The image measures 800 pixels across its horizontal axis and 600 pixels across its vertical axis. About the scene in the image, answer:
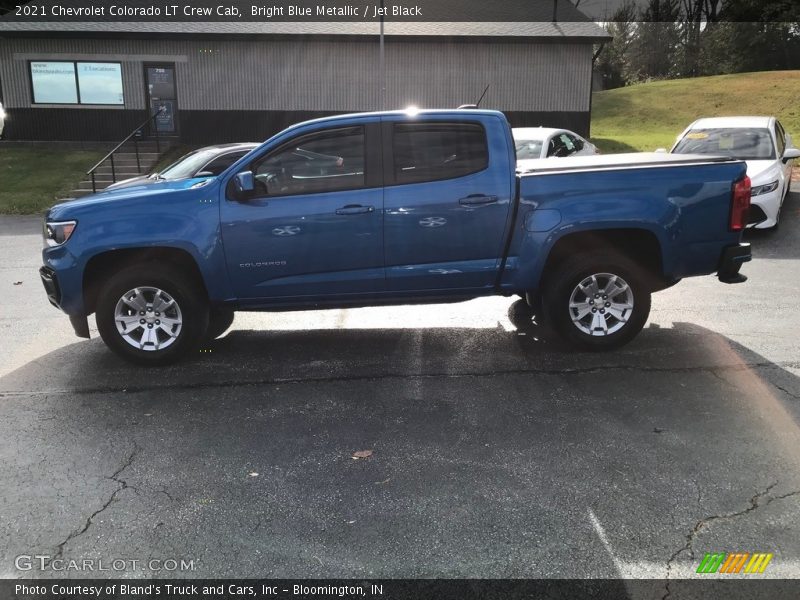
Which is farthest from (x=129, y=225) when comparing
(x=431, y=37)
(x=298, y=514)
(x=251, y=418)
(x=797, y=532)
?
(x=431, y=37)

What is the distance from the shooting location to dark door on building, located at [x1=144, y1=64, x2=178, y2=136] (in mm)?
21922

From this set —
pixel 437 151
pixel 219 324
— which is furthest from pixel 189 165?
pixel 437 151

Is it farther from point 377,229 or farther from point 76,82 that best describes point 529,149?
point 76,82

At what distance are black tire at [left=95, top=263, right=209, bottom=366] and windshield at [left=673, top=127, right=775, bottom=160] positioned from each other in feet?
30.8

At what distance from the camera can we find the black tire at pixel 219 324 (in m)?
6.32

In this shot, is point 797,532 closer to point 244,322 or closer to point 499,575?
point 499,575

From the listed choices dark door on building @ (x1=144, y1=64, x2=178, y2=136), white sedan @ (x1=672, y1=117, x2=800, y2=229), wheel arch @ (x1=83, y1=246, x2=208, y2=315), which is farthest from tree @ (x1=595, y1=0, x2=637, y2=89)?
wheel arch @ (x1=83, y1=246, x2=208, y2=315)

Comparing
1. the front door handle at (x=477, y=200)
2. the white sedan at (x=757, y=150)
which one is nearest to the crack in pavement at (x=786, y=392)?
the front door handle at (x=477, y=200)

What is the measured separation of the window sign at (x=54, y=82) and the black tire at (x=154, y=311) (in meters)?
19.9

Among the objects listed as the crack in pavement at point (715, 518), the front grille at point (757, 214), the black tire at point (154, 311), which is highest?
the front grille at point (757, 214)

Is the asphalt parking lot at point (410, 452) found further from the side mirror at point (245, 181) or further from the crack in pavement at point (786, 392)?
the side mirror at point (245, 181)

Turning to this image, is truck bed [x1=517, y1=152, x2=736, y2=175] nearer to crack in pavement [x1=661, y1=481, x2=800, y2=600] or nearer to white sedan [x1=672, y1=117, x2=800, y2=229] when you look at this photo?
crack in pavement [x1=661, y1=481, x2=800, y2=600]

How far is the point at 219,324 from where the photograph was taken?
21.3ft

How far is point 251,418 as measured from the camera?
14.8 feet
